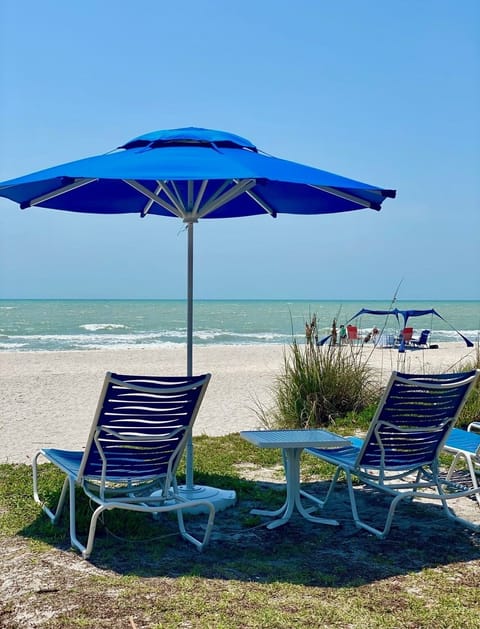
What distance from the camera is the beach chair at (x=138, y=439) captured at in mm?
3387

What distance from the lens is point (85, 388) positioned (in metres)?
12.2

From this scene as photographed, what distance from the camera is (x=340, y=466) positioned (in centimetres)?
407

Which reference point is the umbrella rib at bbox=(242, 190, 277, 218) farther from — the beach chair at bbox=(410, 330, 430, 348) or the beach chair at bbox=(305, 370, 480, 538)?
the beach chair at bbox=(410, 330, 430, 348)

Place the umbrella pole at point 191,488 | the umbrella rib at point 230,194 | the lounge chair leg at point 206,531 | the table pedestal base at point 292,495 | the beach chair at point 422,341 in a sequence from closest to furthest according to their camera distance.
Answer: the lounge chair leg at point 206,531, the table pedestal base at point 292,495, the umbrella rib at point 230,194, the umbrella pole at point 191,488, the beach chair at point 422,341

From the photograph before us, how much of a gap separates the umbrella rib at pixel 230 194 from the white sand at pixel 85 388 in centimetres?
305

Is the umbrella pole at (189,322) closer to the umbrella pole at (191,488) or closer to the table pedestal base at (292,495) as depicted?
the umbrella pole at (191,488)

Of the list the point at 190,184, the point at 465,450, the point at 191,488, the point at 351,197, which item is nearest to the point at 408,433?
the point at 465,450

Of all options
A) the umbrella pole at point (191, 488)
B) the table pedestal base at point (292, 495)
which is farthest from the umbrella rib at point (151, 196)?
the table pedestal base at point (292, 495)

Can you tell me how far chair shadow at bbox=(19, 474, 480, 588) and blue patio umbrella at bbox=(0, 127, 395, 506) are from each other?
701 millimetres

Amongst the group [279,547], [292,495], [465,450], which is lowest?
[279,547]

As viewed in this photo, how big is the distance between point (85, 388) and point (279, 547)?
901 centimetres

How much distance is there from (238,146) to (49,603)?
107 inches

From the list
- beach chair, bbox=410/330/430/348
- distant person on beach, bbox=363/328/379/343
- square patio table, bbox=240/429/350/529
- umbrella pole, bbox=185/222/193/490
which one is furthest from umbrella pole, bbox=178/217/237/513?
beach chair, bbox=410/330/430/348

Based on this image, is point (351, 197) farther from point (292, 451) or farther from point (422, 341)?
point (422, 341)
